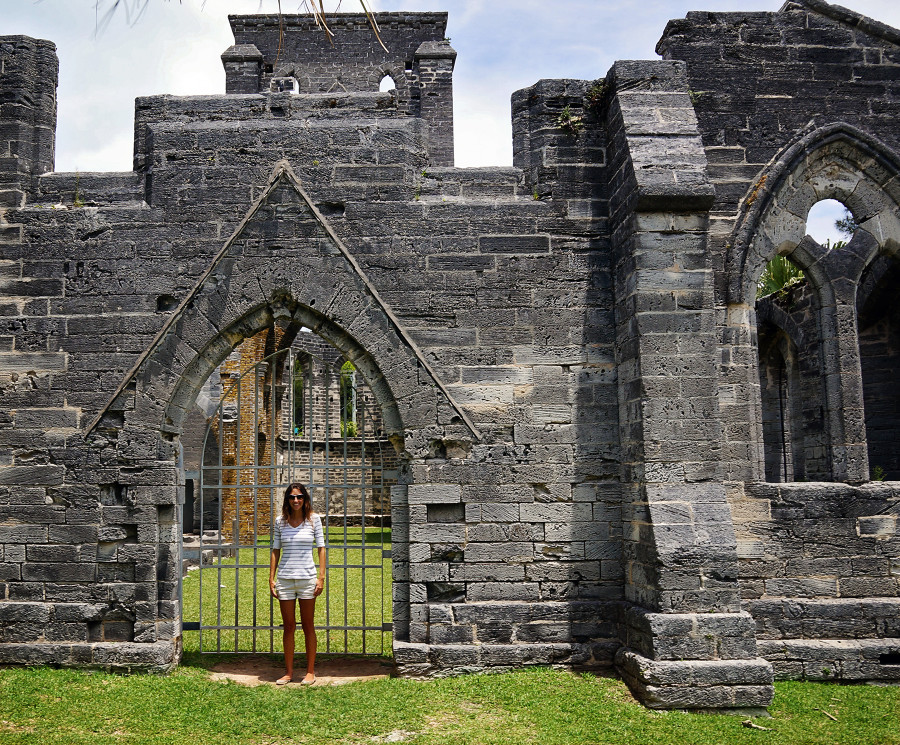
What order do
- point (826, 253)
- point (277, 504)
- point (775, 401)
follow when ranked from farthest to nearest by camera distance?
point (277, 504), point (775, 401), point (826, 253)

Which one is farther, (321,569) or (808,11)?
(808,11)

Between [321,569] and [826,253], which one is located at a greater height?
[826,253]

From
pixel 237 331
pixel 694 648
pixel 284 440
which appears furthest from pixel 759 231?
pixel 284 440

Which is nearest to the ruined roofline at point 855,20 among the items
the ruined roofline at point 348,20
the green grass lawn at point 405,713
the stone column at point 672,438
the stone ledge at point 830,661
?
the stone column at point 672,438

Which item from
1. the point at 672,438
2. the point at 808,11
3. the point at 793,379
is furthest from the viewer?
the point at 793,379

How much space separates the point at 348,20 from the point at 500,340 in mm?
16919

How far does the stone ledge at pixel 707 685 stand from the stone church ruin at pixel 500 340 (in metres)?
0.30

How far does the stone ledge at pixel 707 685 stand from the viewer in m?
5.57

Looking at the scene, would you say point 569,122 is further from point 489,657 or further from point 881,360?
point 881,360

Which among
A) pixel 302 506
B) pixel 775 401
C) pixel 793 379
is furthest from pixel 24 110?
pixel 775 401

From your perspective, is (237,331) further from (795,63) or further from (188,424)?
(188,424)

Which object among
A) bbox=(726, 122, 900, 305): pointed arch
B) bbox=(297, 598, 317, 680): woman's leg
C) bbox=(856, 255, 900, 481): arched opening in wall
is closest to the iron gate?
bbox=(297, 598, 317, 680): woman's leg

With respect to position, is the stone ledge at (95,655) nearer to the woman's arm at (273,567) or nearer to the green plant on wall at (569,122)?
the woman's arm at (273,567)

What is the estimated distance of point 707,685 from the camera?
561cm
